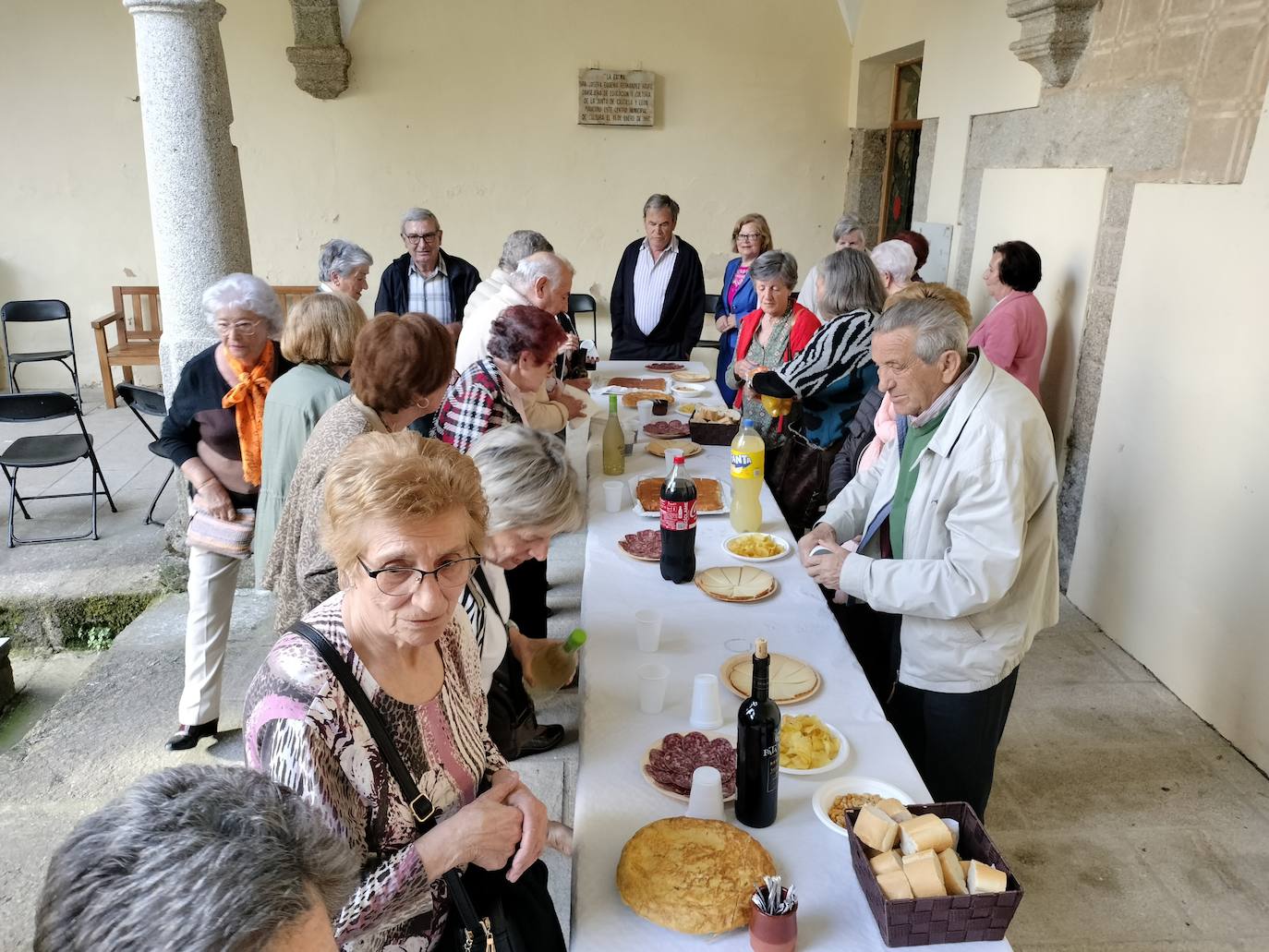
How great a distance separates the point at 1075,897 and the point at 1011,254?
2.99 m

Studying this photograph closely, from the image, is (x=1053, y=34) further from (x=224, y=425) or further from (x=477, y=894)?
(x=477, y=894)

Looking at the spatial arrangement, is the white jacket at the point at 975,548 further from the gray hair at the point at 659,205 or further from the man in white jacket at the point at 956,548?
the gray hair at the point at 659,205

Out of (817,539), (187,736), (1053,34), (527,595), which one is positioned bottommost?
(187,736)

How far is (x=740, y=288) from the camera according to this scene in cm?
560

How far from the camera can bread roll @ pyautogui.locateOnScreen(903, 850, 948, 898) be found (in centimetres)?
142

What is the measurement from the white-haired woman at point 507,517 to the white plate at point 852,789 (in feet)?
2.56

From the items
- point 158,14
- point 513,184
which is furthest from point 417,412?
point 513,184

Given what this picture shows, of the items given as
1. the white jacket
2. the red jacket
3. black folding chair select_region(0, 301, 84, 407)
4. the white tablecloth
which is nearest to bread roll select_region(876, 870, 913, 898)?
the white tablecloth

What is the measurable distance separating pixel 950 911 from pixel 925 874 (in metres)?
0.07

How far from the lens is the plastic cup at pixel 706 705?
2014mm

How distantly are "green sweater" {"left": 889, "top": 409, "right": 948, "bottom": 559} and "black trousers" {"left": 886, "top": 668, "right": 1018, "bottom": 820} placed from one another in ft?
1.33

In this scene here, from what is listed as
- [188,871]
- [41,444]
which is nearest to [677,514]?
[188,871]

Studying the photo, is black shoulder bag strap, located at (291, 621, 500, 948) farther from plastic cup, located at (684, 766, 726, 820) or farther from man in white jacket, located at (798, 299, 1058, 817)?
man in white jacket, located at (798, 299, 1058, 817)

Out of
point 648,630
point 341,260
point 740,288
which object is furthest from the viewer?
point 740,288
